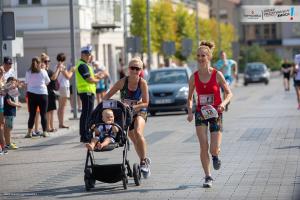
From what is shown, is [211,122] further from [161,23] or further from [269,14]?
[161,23]

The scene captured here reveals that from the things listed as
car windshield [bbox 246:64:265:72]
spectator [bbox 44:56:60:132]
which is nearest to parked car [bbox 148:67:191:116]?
spectator [bbox 44:56:60:132]

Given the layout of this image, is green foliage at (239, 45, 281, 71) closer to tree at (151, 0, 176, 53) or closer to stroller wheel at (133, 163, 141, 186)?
tree at (151, 0, 176, 53)

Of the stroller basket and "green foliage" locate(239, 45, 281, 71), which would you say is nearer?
the stroller basket

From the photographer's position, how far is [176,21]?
246 feet

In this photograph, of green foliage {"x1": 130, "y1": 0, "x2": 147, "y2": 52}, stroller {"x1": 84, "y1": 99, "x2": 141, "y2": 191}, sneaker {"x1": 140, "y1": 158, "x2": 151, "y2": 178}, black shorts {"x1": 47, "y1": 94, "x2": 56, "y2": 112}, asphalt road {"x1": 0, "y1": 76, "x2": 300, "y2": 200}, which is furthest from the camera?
green foliage {"x1": 130, "y1": 0, "x2": 147, "y2": 52}

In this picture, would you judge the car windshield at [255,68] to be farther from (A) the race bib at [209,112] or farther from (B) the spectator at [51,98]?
(A) the race bib at [209,112]

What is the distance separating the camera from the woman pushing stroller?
13.8 meters

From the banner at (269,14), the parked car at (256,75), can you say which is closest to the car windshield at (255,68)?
the parked car at (256,75)

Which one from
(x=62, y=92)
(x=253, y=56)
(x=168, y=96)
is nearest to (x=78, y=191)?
(x=62, y=92)

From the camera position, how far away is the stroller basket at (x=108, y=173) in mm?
12992

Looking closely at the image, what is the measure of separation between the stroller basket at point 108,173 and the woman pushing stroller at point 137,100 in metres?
0.87

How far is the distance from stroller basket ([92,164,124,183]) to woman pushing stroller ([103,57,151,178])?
34.4 inches

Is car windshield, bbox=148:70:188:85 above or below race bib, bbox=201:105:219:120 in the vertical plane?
below

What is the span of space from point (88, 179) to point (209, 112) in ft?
5.69
